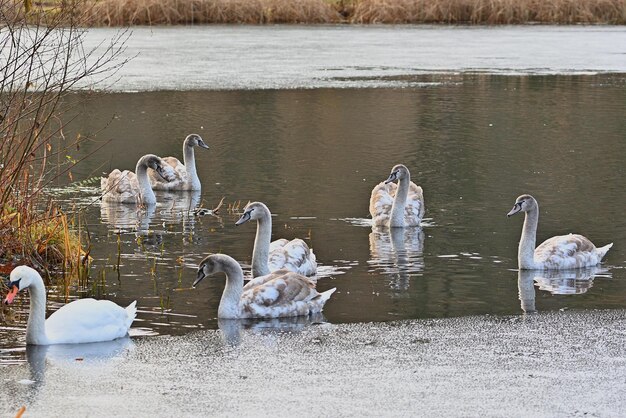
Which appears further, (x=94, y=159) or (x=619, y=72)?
(x=619, y=72)

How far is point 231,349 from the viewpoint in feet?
27.1

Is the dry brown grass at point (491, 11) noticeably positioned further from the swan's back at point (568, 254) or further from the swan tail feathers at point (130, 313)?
the swan tail feathers at point (130, 313)

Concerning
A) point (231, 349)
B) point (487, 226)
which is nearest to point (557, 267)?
point (487, 226)

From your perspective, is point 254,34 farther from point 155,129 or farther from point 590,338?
point 590,338

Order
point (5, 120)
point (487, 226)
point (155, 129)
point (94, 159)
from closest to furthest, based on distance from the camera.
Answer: point (5, 120)
point (487, 226)
point (94, 159)
point (155, 129)

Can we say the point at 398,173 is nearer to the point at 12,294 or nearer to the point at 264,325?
the point at 264,325

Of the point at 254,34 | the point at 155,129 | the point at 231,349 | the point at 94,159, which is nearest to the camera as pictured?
the point at 231,349

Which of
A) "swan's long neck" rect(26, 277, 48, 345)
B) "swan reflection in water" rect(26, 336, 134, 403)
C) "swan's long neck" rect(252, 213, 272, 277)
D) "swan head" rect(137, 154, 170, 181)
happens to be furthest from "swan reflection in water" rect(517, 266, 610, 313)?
"swan head" rect(137, 154, 170, 181)

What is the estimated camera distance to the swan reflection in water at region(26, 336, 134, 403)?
772 centimetres

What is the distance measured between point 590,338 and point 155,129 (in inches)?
538

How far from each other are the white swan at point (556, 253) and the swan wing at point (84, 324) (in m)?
4.33

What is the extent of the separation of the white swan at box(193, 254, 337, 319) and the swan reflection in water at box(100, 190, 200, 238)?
3320 millimetres

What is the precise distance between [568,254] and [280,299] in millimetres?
3255

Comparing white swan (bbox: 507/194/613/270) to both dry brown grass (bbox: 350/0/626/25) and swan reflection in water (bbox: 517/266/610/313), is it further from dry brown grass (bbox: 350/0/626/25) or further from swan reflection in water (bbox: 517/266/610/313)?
dry brown grass (bbox: 350/0/626/25)
